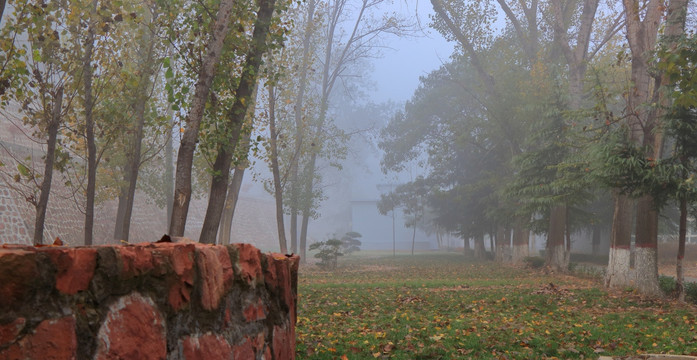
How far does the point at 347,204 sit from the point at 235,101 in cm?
8243

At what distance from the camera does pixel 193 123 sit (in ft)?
34.6

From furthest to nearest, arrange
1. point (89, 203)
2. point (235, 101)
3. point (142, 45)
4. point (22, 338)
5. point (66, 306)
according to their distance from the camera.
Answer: point (142, 45)
point (89, 203)
point (235, 101)
point (66, 306)
point (22, 338)

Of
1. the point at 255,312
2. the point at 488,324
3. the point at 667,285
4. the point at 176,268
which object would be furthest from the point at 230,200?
the point at 176,268

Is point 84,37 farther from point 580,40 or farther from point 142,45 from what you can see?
point 580,40

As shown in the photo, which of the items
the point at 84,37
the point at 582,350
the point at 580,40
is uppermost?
the point at 580,40

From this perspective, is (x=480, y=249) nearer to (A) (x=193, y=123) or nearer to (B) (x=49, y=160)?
(B) (x=49, y=160)

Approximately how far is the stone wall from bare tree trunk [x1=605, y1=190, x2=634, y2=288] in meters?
15.0

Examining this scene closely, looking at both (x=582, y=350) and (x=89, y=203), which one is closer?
(x=582, y=350)

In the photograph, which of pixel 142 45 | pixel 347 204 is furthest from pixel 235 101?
pixel 347 204

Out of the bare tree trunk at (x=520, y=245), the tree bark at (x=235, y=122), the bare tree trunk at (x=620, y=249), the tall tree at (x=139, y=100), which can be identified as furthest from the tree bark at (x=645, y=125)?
the bare tree trunk at (x=520, y=245)

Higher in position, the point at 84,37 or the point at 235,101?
the point at 84,37

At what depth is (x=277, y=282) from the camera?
4.37 m

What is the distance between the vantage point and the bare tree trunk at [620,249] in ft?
54.4

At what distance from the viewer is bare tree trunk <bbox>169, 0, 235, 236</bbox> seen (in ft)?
34.7
